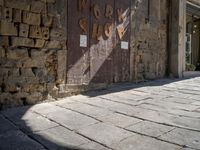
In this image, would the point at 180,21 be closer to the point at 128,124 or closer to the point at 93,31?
the point at 93,31

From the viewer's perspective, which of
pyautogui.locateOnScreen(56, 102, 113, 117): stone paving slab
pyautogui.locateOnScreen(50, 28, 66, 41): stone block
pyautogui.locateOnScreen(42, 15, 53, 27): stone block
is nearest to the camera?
pyautogui.locateOnScreen(56, 102, 113, 117): stone paving slab

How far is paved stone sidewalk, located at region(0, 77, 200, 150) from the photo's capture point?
2492 mm

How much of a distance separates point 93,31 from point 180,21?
4.00 metres

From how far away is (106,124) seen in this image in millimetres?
3123

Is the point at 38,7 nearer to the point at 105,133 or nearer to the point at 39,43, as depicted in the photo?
the point at 39,43

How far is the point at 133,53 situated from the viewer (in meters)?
6.51

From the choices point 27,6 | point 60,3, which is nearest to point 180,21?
point 60,3

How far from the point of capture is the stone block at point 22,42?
4.03 meters

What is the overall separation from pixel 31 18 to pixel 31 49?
525mm

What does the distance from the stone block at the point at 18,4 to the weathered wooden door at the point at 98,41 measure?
3.06 feet

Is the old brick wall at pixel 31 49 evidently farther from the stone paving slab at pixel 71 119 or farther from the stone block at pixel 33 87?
the stone paving slab at pixel 71 119

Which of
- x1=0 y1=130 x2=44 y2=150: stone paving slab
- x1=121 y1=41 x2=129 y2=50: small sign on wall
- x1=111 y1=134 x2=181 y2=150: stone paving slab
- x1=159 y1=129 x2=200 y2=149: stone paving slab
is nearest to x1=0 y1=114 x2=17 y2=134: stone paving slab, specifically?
x1=0 y1=130 x2=44 y2=150: stone paving slab

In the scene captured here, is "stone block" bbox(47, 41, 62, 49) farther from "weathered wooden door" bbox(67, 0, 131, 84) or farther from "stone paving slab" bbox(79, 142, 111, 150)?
"stone paving slab" bbox(79, 142, 111, 150)

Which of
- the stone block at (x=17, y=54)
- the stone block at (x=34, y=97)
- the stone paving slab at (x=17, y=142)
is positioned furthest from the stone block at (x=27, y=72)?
the stone paving slab at (x=17, y=142)
